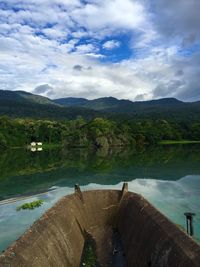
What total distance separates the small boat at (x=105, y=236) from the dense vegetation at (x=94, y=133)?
78732 mm

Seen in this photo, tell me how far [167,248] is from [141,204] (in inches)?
138

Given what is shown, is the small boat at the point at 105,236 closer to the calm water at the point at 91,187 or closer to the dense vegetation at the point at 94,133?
the calm water at the point at 91,187

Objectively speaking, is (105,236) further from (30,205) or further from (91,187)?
(91,187)

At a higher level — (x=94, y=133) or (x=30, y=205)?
(x=94, y=133)

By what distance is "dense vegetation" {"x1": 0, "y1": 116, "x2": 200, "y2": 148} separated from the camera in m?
94.4

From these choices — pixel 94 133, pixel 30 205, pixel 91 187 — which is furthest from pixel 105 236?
pixel 94 133

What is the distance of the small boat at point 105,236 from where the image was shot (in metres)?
6.57

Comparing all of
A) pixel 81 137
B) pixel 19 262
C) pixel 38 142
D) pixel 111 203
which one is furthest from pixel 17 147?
pixel 19 262

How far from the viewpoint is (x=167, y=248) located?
22.8ft

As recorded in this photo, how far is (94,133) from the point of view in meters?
93.8

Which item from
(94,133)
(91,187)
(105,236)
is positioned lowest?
(91,187)

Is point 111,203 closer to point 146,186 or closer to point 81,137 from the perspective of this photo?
point 146,186

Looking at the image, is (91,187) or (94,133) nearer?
(91,187)

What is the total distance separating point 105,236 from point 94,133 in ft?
269
